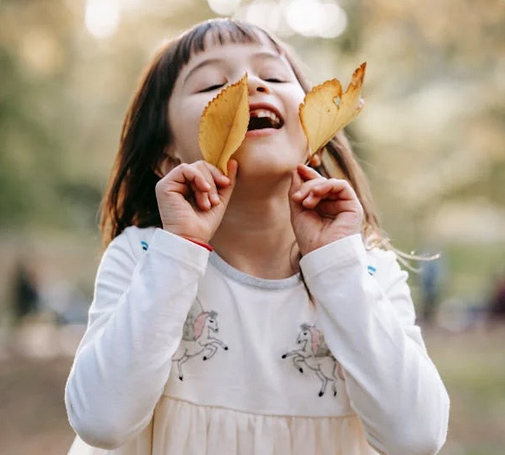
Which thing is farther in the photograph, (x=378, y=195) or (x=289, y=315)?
(x=378, y=195)

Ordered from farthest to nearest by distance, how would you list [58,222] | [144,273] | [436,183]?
[58,222] < [436,183] < [144,273]

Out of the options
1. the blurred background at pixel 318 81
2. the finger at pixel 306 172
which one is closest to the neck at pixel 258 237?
the finger at pixel 306 172

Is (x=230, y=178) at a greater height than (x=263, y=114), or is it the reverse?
(x=263, y=114)

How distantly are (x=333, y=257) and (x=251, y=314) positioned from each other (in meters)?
0.22

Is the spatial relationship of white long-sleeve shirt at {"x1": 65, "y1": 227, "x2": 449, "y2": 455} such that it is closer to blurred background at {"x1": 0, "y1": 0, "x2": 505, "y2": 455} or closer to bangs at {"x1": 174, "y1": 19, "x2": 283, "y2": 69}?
bangs at {"x1": 174, "y1": 19, "x2": 283, "y2": 69}

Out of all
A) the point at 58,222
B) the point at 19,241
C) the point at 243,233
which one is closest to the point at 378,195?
the point at 58,222

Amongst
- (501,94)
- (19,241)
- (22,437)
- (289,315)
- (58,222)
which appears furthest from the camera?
(19,241)

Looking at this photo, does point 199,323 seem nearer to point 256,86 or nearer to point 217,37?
point 256,86

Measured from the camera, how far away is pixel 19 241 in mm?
16656

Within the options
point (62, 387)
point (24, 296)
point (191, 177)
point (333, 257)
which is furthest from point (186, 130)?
point (24, 296)

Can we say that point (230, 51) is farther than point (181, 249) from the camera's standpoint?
Yes

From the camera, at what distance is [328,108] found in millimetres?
1521

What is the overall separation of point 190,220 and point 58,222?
25.6 feet

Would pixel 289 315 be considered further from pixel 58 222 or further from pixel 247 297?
pixel 58 222
